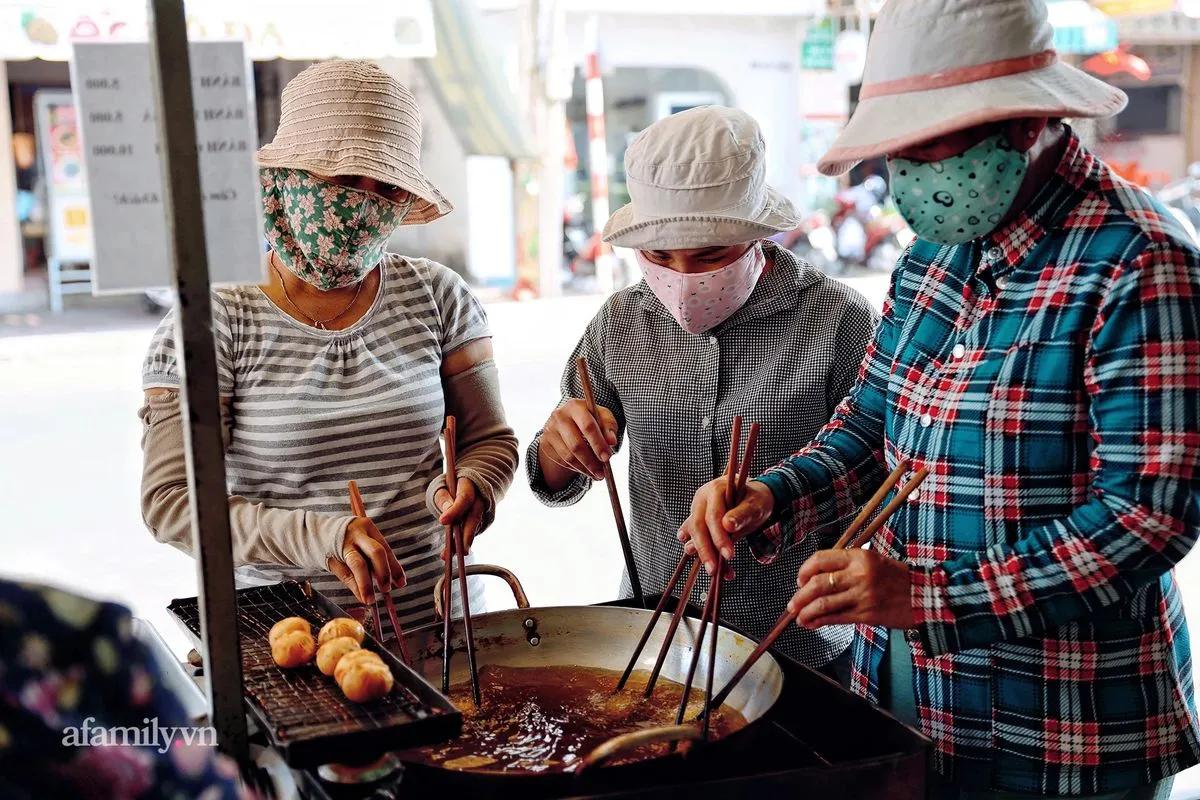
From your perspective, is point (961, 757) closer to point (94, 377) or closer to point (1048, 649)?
point (1048, 649)

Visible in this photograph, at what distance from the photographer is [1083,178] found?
1.32 m

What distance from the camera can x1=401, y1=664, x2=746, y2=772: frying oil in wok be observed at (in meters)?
1.34

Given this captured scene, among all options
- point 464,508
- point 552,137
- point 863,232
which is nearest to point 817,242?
point 863,232

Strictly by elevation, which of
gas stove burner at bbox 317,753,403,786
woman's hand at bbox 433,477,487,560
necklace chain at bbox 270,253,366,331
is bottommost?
gas stove burner at bbox 317,753,403,786

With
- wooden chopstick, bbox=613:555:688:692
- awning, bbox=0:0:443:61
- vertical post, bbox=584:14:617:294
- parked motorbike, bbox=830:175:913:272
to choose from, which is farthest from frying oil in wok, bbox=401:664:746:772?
parked motorbike, bbox=830:175:913:272

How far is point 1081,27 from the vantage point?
1120cm

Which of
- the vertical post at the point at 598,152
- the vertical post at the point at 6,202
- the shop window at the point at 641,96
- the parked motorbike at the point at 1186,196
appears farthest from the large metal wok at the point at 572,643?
the parked motorbike at the point at 1186,196

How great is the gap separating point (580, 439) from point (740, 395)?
0.29m

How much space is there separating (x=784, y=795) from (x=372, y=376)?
1.02 meters

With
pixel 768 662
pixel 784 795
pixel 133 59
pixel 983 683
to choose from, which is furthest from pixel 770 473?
pixel 133 59

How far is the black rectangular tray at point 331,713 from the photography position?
3.57 ft

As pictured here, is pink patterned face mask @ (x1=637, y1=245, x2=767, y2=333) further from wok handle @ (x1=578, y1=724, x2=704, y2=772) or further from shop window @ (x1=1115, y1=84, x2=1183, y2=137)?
shop window @ (x1=1115, y1=84, x2=1183, y2=137)

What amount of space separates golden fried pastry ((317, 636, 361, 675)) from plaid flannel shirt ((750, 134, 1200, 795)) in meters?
0.63

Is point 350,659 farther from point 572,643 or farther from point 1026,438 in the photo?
point 1026,438
